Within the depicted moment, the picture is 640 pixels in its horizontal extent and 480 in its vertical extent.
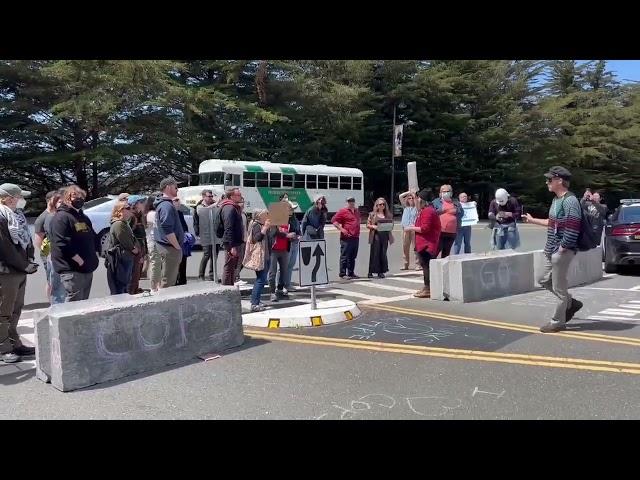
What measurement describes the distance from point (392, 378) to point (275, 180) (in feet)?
69.4

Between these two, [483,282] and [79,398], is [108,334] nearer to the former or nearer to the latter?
[79,398]

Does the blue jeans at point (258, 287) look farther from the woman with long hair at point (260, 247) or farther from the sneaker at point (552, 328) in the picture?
the sneaker at point (552, 328)

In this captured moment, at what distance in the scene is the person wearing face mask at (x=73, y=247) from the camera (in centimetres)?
596

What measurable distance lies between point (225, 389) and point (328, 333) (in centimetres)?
215

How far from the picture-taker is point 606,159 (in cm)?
4647

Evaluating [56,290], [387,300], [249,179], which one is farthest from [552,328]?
[249,179]

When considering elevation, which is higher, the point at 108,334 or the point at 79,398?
the point at 108,334

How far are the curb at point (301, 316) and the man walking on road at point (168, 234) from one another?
1197 millimetres

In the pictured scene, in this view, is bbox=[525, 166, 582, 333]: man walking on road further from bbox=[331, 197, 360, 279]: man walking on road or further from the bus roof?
the bus roof

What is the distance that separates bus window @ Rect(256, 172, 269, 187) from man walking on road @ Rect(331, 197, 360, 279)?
46.8ft

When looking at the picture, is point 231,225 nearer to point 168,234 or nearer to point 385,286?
point 168,234

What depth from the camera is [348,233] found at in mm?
11062
